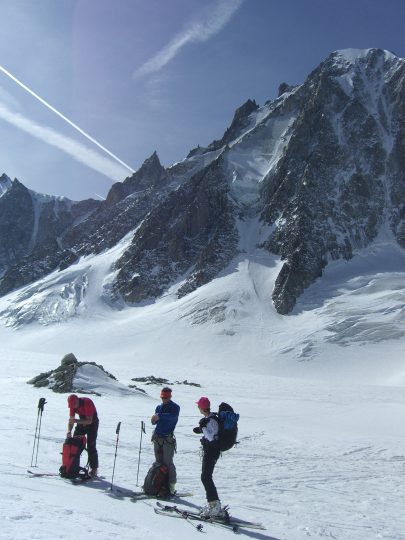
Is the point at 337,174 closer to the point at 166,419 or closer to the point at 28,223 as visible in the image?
the point at 166,419

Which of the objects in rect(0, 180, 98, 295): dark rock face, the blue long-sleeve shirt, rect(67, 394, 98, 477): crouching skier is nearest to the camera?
the blue long-sleeve shirt

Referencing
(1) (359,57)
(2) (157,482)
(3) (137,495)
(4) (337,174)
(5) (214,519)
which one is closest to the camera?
(5) (214,519)

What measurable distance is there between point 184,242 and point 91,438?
317 feet

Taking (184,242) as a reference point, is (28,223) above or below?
above

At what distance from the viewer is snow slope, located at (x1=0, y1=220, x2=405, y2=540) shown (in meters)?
8.09

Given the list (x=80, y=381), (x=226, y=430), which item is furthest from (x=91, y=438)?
(x=80, y=381)

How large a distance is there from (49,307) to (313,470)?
96.7m

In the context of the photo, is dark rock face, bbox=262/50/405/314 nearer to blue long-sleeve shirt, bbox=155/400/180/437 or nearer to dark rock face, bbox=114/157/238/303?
dark rock face, bbox=114/157/238/303

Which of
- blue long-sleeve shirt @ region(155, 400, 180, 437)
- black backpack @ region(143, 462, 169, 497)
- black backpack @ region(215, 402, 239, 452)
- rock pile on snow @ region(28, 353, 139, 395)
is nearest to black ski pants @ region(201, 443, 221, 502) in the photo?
black backpack @ region(215, 402, 239, 452)

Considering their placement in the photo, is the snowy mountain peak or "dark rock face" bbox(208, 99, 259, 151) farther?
"dark rock face" bbox(208, 99, 259, 151)

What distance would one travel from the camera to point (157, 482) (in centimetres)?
932

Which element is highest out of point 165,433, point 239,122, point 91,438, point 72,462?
point 239,122

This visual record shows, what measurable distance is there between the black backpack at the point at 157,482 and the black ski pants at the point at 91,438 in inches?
58.5

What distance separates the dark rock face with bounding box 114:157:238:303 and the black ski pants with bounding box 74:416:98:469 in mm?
81605
